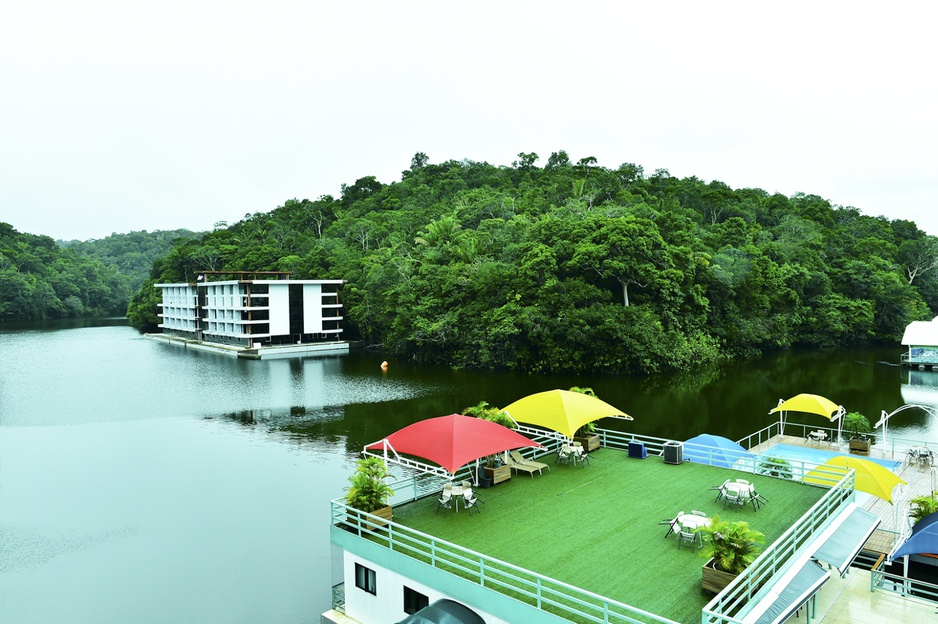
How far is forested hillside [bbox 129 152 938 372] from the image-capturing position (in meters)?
52.4

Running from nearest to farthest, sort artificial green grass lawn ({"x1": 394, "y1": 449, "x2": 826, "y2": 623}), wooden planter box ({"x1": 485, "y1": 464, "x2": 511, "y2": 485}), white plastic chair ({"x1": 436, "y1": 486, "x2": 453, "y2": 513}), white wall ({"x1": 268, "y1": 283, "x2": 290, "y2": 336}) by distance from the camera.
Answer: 1. artificial green grass lawn ({"x1": 394, "y1": 449, "x2": 826, "y2": 623})
2. white plastic chair ({"x1": 436, "y1": 486, "x2": 453, "y2": 513})
3. wooden planter box ({"x1": 485, "y1": 464, "x2": 511, "y2": 485})
4. white wall ({"x1": 268, "y1": 283, "x2": 290, "y2": 336})

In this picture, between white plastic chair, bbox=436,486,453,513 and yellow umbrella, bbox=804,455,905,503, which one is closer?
white plastic chair, bbox=436,486,453,513

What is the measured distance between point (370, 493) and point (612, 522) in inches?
190

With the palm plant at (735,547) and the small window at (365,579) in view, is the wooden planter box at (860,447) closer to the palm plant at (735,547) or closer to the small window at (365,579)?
the palm plant at (735,547)

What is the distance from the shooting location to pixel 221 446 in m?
29.5

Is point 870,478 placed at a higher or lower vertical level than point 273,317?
lower

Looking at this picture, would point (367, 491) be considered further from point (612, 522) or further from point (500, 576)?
point (612, 522)

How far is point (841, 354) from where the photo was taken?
6419 cm

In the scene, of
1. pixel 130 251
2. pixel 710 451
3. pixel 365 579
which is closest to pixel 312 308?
pixel 710 451

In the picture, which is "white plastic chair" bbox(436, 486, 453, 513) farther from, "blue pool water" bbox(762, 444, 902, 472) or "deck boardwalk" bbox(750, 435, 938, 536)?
"blue pool water" bbox(762, 444, 902, 472)

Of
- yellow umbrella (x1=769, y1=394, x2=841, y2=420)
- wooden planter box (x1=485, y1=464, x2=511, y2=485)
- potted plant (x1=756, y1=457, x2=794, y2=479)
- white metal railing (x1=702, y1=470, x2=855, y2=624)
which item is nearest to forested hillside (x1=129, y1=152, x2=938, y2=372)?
yellow umbrella (x1=769, y1=394, x2=841, y2=420)

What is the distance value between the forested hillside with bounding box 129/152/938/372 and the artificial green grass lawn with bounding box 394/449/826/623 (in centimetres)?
3622

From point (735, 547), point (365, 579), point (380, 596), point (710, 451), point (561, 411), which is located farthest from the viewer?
point (710, 451)

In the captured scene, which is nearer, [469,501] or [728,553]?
[728,553]
